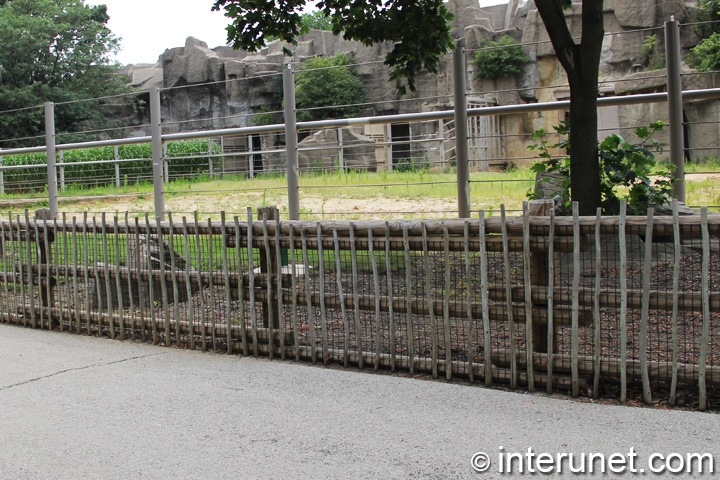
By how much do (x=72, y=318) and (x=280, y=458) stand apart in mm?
4517

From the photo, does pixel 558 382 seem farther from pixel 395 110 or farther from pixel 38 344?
pixel 395 110

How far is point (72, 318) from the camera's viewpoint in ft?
26.5

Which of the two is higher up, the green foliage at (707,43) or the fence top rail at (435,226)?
the green foliage at (707,43)

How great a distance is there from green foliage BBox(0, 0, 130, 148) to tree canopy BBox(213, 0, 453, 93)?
28.7 m

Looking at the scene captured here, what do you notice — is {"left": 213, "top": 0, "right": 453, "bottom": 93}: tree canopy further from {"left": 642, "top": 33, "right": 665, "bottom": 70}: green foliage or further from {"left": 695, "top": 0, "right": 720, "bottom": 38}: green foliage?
{"left": 695, "top": 0, "right": 720, "bottom": 38}: green foliage

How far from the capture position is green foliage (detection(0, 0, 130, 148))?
117ft

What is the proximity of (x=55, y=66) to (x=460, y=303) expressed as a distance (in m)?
37.2

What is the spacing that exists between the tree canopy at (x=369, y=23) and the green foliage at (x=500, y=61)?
2078cm

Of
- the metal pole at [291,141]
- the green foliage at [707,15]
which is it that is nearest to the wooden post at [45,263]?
the metal pole at [291,141]

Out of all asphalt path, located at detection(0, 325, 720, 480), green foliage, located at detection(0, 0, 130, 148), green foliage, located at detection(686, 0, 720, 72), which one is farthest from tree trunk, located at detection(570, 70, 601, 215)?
green foliage, located at detection(0, 0, 130, 148)

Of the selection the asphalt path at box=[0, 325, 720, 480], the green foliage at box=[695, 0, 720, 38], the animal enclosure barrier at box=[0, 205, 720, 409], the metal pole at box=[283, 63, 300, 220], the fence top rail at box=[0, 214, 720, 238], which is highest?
the green foliage at box=[695, 0, 720, 38]

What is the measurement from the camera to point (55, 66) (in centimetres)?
3862

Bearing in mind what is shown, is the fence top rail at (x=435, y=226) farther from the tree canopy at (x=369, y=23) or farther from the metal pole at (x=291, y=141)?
the metal pole at (x=291, y=141)

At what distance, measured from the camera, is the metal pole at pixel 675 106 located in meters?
8.21
